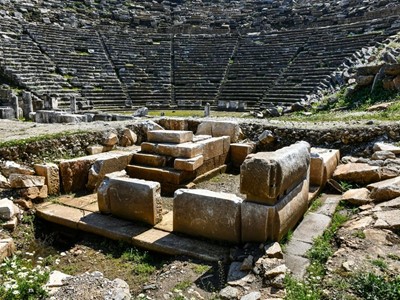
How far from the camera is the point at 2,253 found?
185 inches

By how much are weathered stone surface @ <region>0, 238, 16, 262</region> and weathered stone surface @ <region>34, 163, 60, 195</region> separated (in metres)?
1.79

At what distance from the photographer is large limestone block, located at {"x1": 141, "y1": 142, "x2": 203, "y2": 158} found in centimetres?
739

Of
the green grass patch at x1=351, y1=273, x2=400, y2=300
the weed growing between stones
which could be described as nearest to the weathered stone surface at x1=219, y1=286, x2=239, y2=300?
the green grass patch at x1=351, y1=273, x2=400, y2=300

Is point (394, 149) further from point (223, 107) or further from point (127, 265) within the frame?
point (223, 107)

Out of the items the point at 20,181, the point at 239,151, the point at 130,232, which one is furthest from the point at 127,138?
the point at 130,232

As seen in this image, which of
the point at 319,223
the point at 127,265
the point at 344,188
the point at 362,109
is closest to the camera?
the point at 127,265

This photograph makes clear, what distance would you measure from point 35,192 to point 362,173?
5925 millimetres

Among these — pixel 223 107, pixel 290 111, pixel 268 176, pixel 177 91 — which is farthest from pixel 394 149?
pixel 177 91

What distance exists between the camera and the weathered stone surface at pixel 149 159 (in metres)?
7.60

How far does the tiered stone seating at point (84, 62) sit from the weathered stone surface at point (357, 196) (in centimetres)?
Answer: 1737

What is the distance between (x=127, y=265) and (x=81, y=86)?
1929cm

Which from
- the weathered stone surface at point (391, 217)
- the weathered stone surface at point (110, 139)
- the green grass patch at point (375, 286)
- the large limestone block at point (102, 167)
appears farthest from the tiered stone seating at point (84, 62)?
the green grass patch at point (375, 286)

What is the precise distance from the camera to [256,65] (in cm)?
2414

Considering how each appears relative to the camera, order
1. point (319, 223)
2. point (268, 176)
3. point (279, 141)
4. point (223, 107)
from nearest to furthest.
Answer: point (268, 176) < point (319, 223) < point (279, 141) < point (223, 107)
